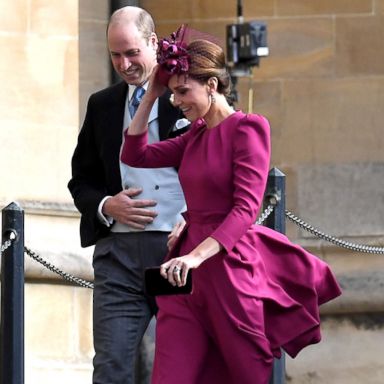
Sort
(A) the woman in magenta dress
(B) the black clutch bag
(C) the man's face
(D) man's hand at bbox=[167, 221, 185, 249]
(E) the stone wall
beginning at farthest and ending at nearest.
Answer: (E) the stone wall
(C) the man's face
(D) man's hand at bbox=[167, 221, 185, 249]
(A) the woman in magenta dress
(B) the black clutch bag

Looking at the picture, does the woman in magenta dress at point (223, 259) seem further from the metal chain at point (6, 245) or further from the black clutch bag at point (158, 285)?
the metal chain at point (6, 245)

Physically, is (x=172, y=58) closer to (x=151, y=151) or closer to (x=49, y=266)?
(x=151, y=151)

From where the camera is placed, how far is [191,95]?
7.19 meters

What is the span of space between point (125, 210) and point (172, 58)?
828mm

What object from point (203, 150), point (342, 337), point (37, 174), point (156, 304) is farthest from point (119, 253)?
point (342, 337)

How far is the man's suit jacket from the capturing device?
799 cm

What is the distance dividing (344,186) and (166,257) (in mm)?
4443

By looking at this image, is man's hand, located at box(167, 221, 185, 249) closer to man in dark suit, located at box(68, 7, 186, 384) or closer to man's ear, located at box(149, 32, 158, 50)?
man in dark suit, located at box(68, 7, 186, 384)

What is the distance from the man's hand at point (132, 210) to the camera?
782cm

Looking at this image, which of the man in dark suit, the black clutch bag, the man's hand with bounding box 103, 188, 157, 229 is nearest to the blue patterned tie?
the man in dark suit

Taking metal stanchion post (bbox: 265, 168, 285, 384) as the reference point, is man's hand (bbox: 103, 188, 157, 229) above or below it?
above

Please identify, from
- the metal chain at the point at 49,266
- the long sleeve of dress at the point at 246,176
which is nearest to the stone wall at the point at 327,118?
the metal chain at the point at 49,266

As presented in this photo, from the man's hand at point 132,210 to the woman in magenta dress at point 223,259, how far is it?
53 cm

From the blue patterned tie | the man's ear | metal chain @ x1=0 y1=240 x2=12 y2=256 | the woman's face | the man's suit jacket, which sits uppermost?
the man's ear
